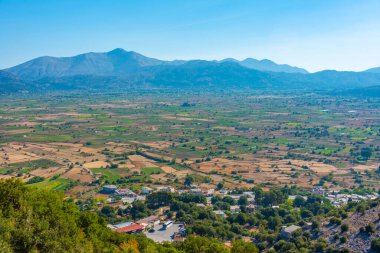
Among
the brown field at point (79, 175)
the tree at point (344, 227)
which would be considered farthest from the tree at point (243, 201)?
the brown field at point (79, 175)

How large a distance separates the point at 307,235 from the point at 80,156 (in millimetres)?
53244

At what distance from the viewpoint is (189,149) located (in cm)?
8150

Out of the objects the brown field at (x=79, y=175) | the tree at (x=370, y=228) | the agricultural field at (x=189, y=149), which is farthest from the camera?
the agricultural field at (x=189, y=149)

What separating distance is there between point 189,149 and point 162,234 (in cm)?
4787

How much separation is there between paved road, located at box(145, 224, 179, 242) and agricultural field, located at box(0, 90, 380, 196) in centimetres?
1788

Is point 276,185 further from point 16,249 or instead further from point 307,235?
point 16,249

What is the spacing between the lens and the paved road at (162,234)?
32750mm

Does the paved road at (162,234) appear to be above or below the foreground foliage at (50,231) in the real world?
below

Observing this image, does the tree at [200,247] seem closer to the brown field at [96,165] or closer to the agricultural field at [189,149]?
the agricultural field at [189,149]

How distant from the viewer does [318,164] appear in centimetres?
6819

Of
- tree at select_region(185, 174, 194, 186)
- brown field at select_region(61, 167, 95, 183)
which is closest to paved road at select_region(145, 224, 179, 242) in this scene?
tree at select_region(185, 174, 194, 186)

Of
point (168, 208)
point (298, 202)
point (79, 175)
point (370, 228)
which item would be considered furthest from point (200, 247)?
point (79, 175)

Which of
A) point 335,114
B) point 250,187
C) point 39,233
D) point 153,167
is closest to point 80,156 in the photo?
point 153,167

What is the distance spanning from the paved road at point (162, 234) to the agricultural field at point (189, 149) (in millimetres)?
17877
